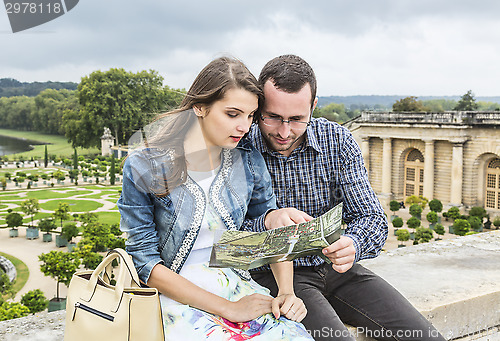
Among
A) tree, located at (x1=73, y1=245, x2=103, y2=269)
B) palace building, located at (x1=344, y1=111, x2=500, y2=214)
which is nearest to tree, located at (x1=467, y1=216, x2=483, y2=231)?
palace building, located at (x1=344, y1=111, x2=500, y2=214)

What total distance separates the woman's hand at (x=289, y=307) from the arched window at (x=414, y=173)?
24451 millimetres

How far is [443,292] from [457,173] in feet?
72.2

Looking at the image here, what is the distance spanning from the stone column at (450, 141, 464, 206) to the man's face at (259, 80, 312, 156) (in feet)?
74.3

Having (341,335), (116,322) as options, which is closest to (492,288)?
(341,335)

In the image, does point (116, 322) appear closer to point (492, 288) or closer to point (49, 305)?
point (492, 288)

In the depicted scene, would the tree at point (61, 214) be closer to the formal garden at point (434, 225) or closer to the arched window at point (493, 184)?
the formal garden at point (434, 225)

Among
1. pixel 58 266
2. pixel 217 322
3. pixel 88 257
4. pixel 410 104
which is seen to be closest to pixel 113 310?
pixel 217 322

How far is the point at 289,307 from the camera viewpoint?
176 cm

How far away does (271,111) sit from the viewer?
1.94m

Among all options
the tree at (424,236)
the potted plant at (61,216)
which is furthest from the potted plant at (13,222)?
the tree at (424,236)

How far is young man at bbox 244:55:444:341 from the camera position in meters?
1.90

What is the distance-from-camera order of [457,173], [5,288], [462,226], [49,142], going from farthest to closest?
[49,142]
[457,173]
[462,226]
[5,288]

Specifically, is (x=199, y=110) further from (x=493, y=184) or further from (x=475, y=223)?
(x=493, y=184)

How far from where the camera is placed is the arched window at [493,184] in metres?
22.6
